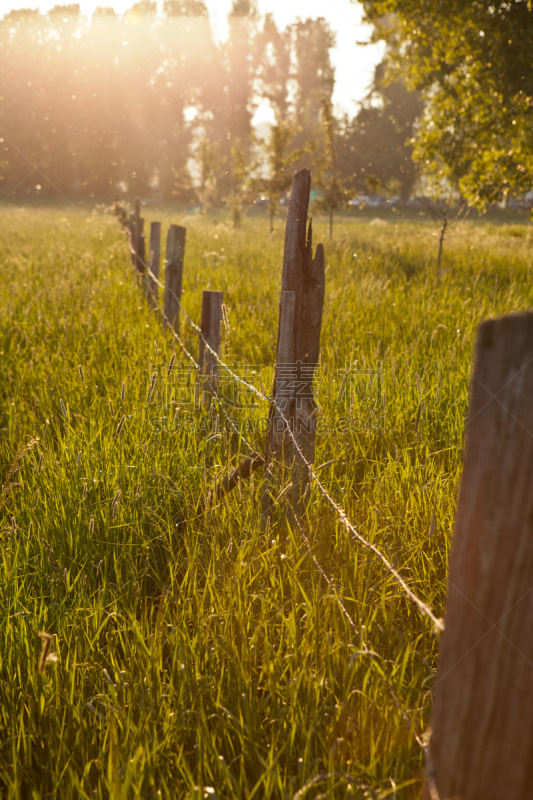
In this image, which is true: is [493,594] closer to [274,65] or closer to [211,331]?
[211,331]

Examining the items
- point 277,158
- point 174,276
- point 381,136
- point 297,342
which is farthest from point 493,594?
point 381,136

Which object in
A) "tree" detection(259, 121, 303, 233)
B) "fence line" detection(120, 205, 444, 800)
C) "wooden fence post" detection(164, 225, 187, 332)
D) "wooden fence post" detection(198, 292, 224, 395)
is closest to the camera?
"fence line" detection(120, 205, 444, 800)

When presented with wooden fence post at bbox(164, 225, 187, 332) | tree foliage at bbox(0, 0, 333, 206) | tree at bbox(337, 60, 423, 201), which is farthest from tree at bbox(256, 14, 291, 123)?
wooden fence post at bbox(164, 225, 187, 332)

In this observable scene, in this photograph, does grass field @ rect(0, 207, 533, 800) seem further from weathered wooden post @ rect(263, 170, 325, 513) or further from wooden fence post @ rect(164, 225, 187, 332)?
wooden fence post @ rect(164, 225, 187, 332)

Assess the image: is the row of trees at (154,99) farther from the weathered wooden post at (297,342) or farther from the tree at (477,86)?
the weathered wooden post at (297,342)

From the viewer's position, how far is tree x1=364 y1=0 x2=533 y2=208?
8.70 meters

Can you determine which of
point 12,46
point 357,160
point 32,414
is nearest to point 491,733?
point 32,414

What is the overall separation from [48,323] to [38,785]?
4082mm

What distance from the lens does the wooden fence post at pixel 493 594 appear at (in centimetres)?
58

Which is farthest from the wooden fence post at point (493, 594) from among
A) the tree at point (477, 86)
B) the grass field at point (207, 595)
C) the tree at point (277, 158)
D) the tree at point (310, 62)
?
the tree at point (310, 62)

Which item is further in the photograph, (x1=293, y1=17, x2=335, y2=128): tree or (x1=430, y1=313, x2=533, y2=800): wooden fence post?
(x1=293, y1=17, x2=335, y2=128): tree

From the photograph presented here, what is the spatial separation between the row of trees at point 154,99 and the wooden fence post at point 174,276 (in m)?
43.1

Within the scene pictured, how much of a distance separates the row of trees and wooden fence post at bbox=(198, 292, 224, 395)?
149 ft

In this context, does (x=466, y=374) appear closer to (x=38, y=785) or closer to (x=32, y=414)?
(x=32, y=414)
